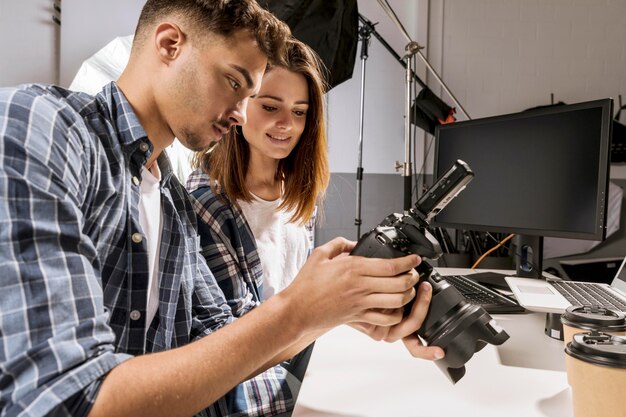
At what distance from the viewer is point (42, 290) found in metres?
0.48

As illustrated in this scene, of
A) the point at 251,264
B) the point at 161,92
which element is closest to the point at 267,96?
the point at 251,264

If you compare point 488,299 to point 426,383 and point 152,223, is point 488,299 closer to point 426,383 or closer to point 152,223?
point 426,383

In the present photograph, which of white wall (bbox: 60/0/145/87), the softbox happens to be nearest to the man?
the softbox

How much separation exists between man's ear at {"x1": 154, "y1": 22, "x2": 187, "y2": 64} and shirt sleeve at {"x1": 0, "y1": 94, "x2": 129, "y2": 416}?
1.04 ft

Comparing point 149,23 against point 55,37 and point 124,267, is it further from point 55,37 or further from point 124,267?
point 55,37

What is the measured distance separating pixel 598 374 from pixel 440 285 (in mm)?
221

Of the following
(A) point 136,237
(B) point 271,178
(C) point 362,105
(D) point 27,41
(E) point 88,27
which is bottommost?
(A) point 136,237

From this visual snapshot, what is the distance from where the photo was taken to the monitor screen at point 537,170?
1.21 meters

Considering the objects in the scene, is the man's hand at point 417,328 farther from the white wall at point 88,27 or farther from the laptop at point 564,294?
the white wall at point 88,27

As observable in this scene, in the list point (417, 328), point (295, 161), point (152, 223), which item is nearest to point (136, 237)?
point (152, 223)

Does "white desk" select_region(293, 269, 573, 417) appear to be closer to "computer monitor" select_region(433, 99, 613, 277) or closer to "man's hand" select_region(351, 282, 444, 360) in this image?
"man's hand" select_region(351, 282, 444, 360)

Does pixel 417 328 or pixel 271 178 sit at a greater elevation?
pixel 271 178

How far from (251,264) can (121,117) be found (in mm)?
554

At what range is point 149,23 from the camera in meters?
0.88
